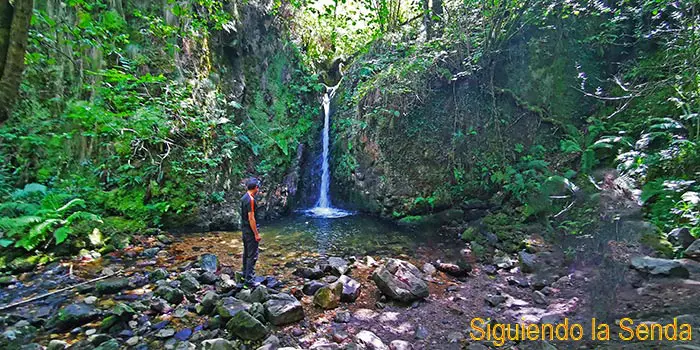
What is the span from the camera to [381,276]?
440cm

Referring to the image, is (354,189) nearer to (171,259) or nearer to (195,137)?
(195,137)

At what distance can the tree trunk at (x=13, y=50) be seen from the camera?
77.5 inches

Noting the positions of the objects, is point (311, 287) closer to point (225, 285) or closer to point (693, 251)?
point (225, 285)

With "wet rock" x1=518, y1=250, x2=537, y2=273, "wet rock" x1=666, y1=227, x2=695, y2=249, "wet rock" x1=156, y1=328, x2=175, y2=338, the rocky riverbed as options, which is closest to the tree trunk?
the rocky riverbed

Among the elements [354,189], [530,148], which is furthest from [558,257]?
[354,189]

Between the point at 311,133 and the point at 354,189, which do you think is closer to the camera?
the point at 354,189

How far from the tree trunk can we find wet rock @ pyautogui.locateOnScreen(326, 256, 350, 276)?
416 centimetres

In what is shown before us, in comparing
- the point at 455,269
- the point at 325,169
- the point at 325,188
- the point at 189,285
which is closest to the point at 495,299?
the point at 455,269

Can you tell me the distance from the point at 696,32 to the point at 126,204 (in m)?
11.1

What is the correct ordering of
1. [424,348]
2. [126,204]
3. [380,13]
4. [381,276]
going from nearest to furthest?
[424,348], [381,276], [126,204], [380,13]

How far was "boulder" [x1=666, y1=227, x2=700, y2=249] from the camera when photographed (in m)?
3.67

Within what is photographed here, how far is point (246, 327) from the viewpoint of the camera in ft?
10.6

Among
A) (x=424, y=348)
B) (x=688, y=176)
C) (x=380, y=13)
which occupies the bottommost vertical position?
(x=424, y=348)

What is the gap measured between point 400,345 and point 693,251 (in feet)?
11.6
